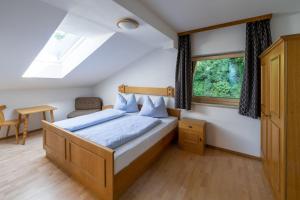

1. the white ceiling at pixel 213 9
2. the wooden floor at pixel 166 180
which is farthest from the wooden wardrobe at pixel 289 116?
the white ceiling at pixel 213 9

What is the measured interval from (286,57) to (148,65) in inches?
104

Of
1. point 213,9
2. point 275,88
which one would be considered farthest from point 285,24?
point 275,88

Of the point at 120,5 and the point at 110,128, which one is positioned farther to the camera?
the point at 110,128

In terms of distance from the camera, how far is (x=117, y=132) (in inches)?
82.7

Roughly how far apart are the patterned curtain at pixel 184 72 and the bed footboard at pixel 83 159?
6.18ft

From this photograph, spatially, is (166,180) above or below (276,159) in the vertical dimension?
below

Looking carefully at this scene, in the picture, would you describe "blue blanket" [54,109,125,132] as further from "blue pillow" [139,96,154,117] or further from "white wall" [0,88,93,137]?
"white wall" [0,88,93,137]

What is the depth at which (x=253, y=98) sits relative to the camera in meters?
2.32

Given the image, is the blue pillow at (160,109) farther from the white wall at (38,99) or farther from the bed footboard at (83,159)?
the white wall at (38,99)

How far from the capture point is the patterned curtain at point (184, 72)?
2936 mm

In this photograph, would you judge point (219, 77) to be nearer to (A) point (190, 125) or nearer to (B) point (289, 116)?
(A) point (190, 125)

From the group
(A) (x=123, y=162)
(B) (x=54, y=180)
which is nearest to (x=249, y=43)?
(A) (x=123, y=162)

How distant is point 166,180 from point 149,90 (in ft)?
6.72

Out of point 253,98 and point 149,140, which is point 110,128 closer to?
point 149,140
